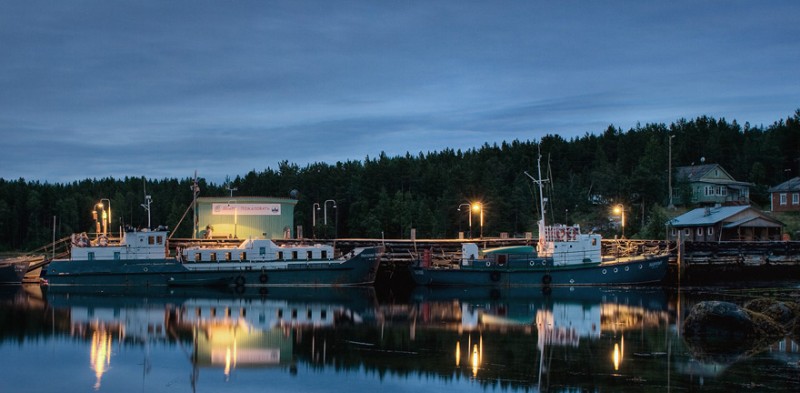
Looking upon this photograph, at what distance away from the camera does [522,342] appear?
29062 mm

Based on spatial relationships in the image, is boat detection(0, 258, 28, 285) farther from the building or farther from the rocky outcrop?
the rocky outcrop


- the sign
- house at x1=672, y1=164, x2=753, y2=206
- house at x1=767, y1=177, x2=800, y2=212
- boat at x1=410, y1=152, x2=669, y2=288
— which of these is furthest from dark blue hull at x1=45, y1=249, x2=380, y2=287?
house at x1=672, y1=164, x2=753, y2=206

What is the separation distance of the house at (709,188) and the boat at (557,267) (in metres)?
37.2

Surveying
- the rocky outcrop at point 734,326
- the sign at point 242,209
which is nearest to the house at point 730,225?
the sign at point 242,209

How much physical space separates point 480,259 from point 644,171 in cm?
3575

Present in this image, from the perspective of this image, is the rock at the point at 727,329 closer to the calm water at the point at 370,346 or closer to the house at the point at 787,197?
the calm water at the point at 370,346

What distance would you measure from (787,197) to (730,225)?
16.4 m

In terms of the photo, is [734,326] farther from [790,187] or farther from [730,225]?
[790,187]

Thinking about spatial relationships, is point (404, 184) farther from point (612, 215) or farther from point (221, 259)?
point (221, 259)

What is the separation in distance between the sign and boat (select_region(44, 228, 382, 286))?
404 inches

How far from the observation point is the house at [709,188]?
86.5 metres

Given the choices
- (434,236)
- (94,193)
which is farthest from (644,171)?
(94,193)


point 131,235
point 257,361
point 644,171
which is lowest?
point 257,361

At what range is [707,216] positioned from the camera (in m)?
68.1
